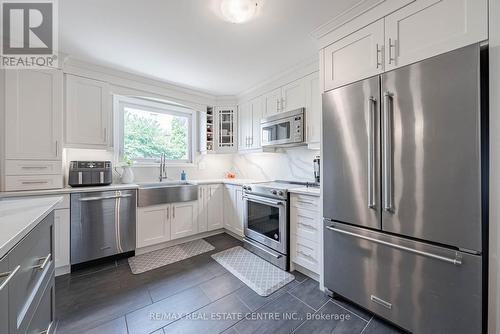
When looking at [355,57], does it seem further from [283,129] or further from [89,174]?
[89,174]

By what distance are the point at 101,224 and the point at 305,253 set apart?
7.59 ft

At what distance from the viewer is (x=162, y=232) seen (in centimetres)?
282

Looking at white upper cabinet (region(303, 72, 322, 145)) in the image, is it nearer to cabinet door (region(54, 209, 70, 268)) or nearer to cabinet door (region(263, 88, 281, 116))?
cabinet door (region(263, 88, 281, 116))

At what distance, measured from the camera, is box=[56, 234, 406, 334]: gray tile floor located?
1496 mm

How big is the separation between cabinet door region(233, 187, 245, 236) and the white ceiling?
67.7 inches

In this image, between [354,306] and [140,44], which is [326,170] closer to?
[354,306]

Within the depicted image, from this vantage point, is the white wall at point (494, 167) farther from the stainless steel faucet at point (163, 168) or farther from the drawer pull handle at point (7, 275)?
the stainless steel faucet at point (163, 168)

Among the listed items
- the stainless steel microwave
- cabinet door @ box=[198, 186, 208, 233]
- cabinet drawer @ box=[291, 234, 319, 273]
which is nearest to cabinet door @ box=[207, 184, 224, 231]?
cabinet door @ box=[198, 186, 208, 233]

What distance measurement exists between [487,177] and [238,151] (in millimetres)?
3016

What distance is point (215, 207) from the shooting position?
338cm

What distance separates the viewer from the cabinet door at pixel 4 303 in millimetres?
637

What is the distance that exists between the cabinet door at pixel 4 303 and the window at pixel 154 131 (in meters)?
2.49

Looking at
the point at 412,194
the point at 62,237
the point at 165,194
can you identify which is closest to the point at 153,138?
the point at 165,194

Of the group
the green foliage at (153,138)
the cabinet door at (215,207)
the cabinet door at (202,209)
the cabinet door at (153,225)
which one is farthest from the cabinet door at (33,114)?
the cabinet door at (215,207)
